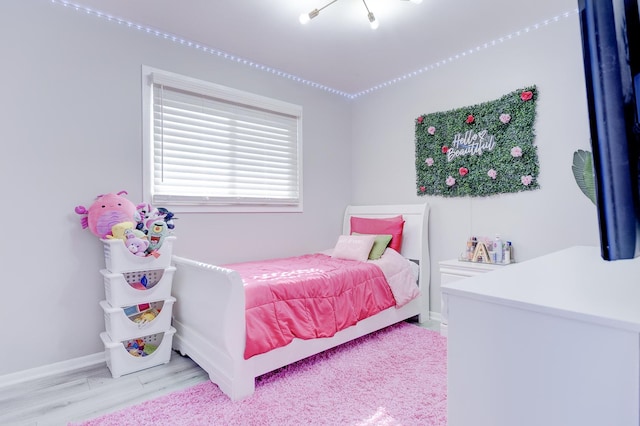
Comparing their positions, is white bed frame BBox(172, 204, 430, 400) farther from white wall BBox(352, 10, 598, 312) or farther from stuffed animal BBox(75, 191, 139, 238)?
white wall BBox(352, 10, 598, 312)

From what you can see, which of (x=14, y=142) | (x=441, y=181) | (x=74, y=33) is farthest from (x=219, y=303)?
(x=441, y=181)

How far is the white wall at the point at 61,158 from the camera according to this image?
2131mm

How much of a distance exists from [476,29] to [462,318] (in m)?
2.70

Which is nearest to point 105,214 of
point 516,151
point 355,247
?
point 355,247

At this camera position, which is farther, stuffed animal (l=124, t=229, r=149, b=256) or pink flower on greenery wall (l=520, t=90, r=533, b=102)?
pink flower on greenery wall (l=520, t=90, r=533, b=102)

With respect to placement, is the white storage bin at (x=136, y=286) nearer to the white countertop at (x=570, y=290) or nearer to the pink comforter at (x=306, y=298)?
the pink comforter at (x=306, y=298)

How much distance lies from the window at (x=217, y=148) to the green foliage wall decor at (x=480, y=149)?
132cm

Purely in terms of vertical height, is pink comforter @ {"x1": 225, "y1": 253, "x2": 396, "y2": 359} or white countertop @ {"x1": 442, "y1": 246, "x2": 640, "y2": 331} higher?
white countertop @ {"x1": 442, "y1": 246, "x2": 640, "y2": 331}

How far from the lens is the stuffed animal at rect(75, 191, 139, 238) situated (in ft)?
7.30

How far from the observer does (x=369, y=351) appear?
2547 millimetres

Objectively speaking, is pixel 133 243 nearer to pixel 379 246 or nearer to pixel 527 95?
pixel 379 246

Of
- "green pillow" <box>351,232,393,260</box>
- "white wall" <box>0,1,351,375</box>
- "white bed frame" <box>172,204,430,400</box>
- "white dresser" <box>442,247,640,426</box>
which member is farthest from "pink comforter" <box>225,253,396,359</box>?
"white dresser" <box>442,247,640,426</box>

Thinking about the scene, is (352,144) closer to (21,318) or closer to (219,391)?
(219,391)

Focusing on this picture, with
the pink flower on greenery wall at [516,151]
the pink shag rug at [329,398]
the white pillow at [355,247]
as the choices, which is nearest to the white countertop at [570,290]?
the pink shag rug at [329,398]
